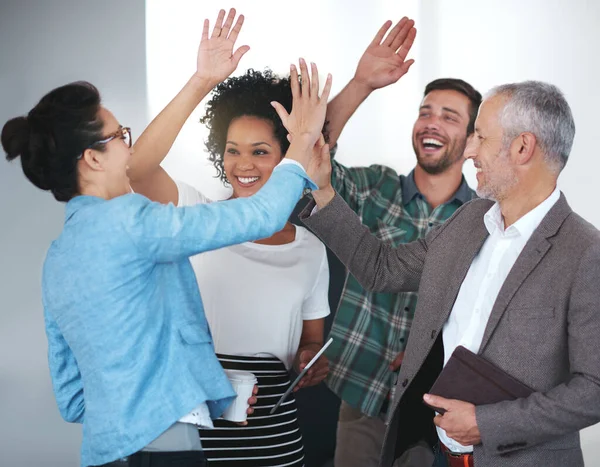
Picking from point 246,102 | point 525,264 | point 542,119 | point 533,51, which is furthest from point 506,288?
point 533,51

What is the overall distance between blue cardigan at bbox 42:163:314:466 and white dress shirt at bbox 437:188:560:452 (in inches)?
28.0

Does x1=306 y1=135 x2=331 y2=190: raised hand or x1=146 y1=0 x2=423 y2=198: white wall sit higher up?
x1=146 y1=0 x2=423 y2=198: white wall

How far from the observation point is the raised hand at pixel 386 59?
3020 millimetres

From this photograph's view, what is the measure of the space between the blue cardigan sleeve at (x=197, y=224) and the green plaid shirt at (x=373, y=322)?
A: 4.43ft

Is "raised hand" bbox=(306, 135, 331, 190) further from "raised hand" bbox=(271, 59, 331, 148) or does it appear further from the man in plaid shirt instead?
the man in plaid shirt

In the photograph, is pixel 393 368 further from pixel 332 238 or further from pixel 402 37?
pixel 402 37

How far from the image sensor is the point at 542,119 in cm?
232

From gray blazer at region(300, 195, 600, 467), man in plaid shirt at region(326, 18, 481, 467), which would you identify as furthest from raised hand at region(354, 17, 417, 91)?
gray blazer at region(300, 195, 600, 467)

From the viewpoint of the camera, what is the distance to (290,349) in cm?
280

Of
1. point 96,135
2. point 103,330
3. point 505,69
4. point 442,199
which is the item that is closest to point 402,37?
point 442,199

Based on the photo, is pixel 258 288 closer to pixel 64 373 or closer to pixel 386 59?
pixel 64 373

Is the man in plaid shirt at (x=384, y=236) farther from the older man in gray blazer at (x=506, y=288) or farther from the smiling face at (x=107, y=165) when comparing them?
the smiling face at (x=107, y=165)

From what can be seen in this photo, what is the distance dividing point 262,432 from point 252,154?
3.36 ft

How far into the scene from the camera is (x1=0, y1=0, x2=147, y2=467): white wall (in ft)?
10.6
